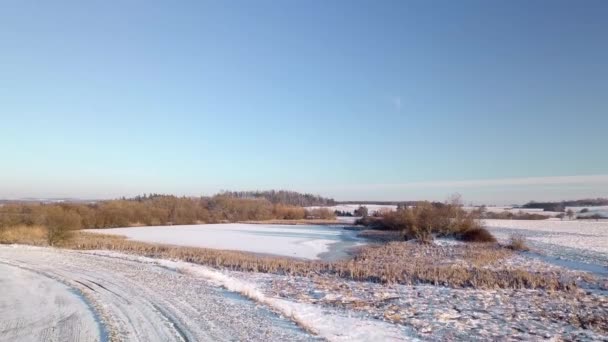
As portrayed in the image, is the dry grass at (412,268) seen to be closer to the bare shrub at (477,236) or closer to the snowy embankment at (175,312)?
the snowy embankment at (175,312)

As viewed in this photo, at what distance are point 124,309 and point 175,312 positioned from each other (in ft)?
4.46

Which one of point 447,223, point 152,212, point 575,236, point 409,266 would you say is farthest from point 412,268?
point 152,212

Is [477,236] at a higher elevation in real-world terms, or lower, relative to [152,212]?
lower

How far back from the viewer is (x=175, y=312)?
1112cm

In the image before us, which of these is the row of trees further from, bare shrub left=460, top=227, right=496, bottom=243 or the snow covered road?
the snow covered road

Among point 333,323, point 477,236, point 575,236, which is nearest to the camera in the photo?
point 333,323

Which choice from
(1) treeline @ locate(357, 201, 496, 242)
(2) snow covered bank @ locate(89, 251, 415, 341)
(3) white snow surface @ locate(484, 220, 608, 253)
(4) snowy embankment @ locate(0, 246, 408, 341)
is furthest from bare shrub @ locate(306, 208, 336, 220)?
(2) snow covered bank @ locate(89, 251, 415, 341)

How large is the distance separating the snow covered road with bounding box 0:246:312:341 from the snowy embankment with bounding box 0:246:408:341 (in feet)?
0.06

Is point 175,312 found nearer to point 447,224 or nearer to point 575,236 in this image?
point 447,224

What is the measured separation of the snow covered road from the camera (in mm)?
9047

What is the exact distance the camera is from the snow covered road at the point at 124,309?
9.05 m

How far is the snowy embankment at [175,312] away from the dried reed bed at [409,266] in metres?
5.48

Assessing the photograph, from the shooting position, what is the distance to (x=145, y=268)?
66.0 ft

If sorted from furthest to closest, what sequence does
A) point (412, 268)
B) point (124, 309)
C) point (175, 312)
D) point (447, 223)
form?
point (447, 223), point (412, 268), point (124, 309), point (175, 312)
